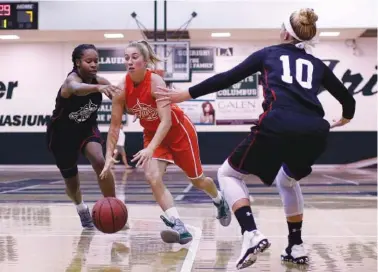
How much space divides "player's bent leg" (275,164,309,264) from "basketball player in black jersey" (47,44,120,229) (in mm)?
2131

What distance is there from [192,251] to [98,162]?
1549 mm

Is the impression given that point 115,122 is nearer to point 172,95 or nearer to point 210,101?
point 172,95

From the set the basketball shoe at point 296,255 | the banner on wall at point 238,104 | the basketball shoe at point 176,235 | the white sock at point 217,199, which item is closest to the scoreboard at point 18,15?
the banner on wall at point 238,104

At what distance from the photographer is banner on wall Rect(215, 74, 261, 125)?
20688 mm

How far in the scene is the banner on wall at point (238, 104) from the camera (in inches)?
814

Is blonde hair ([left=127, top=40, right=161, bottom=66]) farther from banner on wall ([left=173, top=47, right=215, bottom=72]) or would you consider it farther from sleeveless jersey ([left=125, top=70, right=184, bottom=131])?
banner on wall ([left=173, top=47, right=215, bottom=72])

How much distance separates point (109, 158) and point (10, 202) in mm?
4373

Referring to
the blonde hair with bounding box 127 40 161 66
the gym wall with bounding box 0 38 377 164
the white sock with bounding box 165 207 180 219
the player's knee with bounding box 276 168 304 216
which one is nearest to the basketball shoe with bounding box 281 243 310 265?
the player's knee with bounding box 276 168 304 216

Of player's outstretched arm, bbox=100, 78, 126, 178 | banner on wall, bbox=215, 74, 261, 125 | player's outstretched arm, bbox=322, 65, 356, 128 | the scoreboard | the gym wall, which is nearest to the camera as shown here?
player's outstretched arm, bbox=322, 65, 356, 128

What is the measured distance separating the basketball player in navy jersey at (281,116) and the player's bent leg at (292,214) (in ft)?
0.56

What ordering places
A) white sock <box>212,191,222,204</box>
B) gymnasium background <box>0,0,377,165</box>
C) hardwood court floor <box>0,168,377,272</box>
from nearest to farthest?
hardwood court floor <box>0,168,377,272</box> < white sock <box>212,191,222,204</box> < gymnasium background <box>0,0,377,165</box>

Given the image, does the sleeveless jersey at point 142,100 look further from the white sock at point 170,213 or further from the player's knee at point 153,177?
the white sock at point 170,213

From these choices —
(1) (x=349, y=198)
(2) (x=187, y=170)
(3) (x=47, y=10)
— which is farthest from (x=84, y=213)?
(3) (x=47, y=10)

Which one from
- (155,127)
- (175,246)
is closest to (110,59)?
(155,127)
